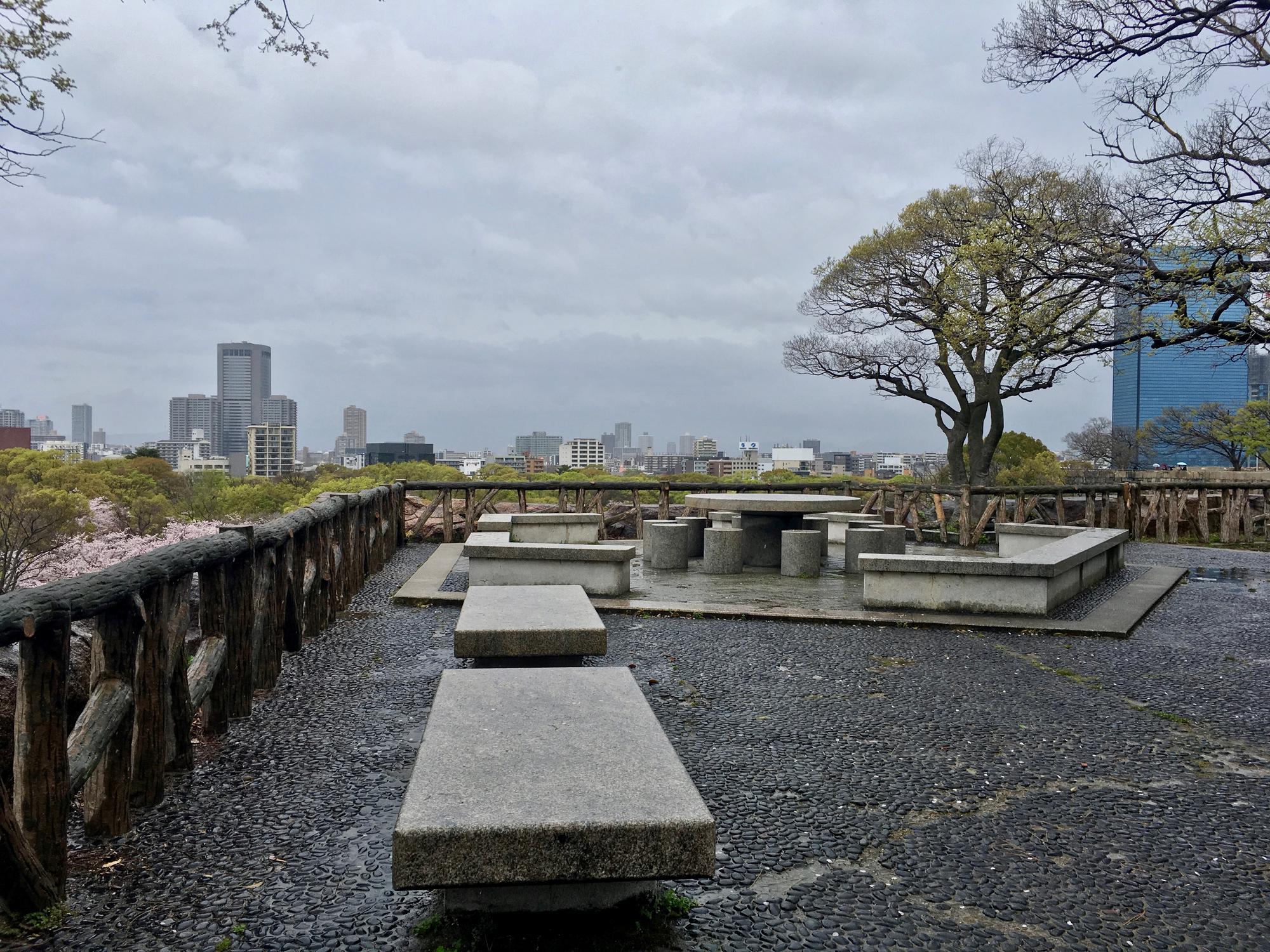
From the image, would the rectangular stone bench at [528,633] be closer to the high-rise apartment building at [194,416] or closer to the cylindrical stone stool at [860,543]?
the cylindrical stone stool at [860,543]

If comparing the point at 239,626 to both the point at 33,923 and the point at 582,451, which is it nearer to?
the point at 33,923

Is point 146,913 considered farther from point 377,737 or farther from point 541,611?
point 541,611

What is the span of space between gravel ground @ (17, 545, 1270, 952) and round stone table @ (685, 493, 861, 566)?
13.9ft

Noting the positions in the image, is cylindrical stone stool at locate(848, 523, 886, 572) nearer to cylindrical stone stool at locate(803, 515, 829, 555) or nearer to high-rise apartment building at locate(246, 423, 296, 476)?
cylindrical stone stool at locate(803, 515, 829, 555)

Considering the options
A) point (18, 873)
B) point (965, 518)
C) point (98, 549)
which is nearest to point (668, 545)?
point (965, 518)

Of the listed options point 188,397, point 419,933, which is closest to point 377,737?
point 419,933

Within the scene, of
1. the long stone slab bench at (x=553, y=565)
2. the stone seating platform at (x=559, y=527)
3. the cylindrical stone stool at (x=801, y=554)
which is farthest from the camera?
the stone seating platform at (x=559, y=527)

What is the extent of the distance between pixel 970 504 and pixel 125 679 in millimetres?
13538

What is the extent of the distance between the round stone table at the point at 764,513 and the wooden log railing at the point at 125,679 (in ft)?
20.1

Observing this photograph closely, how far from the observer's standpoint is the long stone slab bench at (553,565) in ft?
27.7

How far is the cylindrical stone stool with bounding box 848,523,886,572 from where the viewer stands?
10523 mm

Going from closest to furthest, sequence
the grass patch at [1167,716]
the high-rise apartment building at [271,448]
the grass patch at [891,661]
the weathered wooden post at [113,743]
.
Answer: the weathered wooden post at [113,743] → the grass patch at [1167,716] → the grass patch at [891,661] → the high-rise apartment building at [271,448]

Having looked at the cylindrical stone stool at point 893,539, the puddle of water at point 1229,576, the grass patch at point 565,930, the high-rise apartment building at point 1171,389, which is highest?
the high-rise apartment building at point 1171,389

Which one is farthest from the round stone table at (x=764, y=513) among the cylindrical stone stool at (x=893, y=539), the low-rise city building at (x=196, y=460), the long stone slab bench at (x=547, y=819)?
the low-rise city building at (x=196, y=460)
